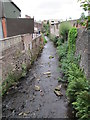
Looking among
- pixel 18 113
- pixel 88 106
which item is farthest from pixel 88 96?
pixel 18 113

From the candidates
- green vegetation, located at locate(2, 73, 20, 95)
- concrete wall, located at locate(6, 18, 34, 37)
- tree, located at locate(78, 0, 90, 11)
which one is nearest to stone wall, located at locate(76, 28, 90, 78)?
tree, located at locate(78, 0, 90, 11)

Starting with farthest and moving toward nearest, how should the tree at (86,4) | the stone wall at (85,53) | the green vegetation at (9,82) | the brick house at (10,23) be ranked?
the brick house at (10,23), the green vegetation at (9,82), the stone wall at (85,53), the tree at (86,4)

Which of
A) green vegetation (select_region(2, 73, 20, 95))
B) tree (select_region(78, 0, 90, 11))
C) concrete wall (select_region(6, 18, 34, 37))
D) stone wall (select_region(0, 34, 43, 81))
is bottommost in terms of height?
green vegetation (select_region(2, 73, 20, 95))

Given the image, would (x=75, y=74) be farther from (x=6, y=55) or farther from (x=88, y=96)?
(x=6, y=55)

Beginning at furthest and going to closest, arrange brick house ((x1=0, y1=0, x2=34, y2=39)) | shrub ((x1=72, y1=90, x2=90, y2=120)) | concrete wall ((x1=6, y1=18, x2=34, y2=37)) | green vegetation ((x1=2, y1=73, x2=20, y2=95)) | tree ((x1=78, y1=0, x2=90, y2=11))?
concrete wall ((x1=6, y1=18, x2=34, y2=37)) < brick house ((x1=0, y1=0, x2=34, y2=39)) < green vegetation ((x1=2, y1=73, x2=20, y2=95)) < shrub ((x1=72, y1=90, x2=90, y2=120)) < tree ((x1=78, y1=0, x2=90, y2=11))

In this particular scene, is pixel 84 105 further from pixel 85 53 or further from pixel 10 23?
pixel 10 23

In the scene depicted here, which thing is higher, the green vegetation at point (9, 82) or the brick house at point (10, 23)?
the brick house at point (10, 23)

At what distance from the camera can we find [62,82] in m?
6.62

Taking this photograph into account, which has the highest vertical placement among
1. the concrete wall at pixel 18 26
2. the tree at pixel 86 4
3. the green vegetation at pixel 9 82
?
the concrete wall at pixel 18 26

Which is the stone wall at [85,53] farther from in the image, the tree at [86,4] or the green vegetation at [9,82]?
the green vegetation at [9,82]

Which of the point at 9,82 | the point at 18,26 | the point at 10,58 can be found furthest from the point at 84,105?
the point at 18,26

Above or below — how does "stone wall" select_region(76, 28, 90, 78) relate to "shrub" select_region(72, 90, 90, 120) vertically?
above

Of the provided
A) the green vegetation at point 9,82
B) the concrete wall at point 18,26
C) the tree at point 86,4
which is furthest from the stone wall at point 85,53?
the concrete wall at point 18,26

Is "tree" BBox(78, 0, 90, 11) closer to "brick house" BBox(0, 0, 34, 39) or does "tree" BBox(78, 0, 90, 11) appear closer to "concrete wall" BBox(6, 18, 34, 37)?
"brick house" BBox(0, 0, 34, 39)
